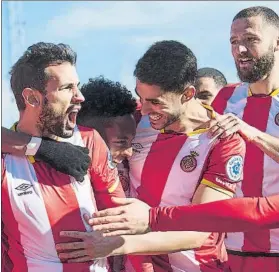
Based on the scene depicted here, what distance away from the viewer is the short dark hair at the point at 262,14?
13.5 ft

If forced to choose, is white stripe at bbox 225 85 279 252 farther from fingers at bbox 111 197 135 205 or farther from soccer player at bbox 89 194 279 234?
fingers at bbox 111 197 135 205

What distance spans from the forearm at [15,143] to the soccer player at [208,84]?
9.20 ft

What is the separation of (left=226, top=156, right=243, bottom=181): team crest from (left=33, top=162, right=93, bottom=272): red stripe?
716mm

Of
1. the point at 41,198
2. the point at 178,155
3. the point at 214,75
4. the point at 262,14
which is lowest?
the point at 41,198

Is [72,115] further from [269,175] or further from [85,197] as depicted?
[269,175]

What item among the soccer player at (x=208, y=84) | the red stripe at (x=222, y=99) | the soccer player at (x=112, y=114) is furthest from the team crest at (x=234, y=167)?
the soccer player at (x=208, y=84)

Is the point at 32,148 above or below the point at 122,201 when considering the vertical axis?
above

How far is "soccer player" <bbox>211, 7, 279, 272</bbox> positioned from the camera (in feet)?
12.7

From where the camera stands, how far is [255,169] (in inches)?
153

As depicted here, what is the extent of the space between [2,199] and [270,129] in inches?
71.4

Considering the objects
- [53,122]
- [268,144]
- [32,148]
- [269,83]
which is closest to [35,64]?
[53,122]

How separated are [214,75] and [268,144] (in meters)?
2.31

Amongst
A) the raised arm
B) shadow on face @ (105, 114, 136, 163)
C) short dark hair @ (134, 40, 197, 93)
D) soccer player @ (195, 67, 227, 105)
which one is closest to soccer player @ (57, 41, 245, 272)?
short dark hair @ (134, 40, 197, 93)

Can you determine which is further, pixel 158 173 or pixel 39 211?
pixel 158 173
